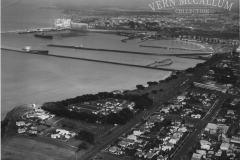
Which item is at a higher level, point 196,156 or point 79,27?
point 79,27

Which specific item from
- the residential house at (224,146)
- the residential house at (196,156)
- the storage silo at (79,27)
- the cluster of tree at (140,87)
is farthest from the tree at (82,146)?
the storage silo at (79,27)

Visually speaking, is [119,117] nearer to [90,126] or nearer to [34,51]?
[90,126]

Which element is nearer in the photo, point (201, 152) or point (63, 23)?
point (201, 152)

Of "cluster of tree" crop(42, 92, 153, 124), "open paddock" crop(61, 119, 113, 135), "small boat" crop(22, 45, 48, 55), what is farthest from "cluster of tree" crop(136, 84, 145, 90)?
"small boat" crop(22, 45, 48, 55)

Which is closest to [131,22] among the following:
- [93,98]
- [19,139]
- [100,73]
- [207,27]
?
[207,27]

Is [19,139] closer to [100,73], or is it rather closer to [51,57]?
[100,73]

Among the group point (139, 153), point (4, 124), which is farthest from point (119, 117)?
point (4, 124)

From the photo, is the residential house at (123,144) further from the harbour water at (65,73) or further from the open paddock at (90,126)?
the harbour water at (65,73)
